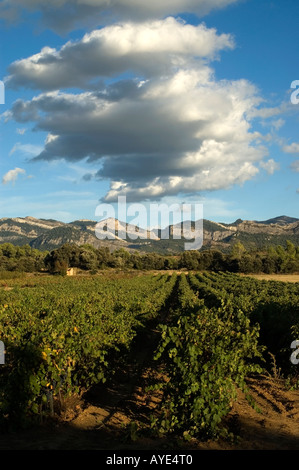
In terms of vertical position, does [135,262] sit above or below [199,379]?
above

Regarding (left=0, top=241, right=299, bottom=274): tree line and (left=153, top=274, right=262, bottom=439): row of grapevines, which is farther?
(left=0, top=241, right=299, bottom=274): tree line

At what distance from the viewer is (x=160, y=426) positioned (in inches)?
252

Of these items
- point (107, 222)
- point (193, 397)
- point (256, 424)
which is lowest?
point (256, 424)

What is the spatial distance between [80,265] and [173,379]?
262ft

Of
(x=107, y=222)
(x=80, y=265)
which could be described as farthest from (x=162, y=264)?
(x=107, y=222)

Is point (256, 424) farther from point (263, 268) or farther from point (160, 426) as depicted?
point (263, 268)

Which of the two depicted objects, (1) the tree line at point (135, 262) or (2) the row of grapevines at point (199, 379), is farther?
(1) the tree line at point (135, 262)

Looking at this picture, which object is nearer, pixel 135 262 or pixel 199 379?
pixel 199 379

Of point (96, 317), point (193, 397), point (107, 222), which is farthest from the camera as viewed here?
point (107, 222)
